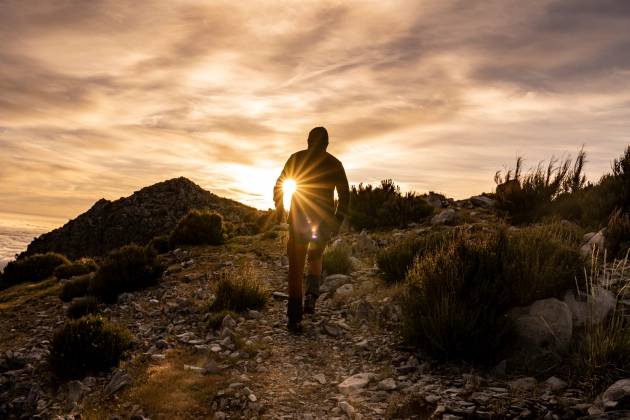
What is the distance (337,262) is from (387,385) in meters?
4.94

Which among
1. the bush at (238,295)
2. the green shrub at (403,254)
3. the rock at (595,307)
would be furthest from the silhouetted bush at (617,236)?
the bush at (238,295)

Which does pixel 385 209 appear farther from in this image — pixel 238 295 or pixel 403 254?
pixel 238 295

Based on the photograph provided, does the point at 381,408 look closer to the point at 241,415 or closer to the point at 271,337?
the point at 241,415

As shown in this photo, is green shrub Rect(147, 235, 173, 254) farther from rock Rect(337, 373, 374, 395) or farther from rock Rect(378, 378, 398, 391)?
rock Rect(378, 378, 398, 391)

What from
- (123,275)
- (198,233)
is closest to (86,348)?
(123,275)

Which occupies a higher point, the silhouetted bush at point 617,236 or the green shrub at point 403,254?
the silhouetted bush at point 617,236

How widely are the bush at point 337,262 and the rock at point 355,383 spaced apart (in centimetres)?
449

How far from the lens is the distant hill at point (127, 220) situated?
1003 inches

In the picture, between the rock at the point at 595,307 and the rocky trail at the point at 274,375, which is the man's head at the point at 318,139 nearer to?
the rocky trail at the point at 274,375

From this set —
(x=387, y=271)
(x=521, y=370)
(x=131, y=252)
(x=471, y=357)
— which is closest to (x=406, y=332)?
(x=471, y=357)

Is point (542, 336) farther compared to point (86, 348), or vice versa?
point (86, 348)

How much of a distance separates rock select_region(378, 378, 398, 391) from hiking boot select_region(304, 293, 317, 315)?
2.60 meters

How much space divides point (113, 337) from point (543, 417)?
555 cm

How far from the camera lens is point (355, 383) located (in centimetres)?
481
